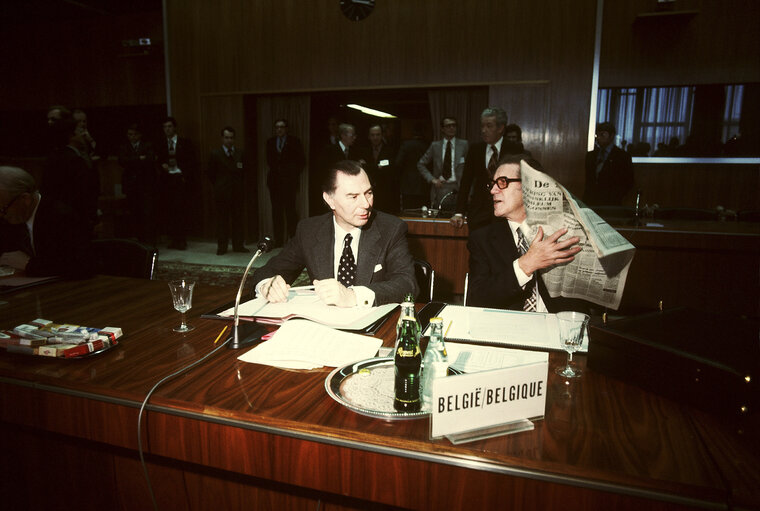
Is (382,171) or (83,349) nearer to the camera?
(83,349)

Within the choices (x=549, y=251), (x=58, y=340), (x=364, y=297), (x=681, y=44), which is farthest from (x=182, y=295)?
(x=681, y=44)

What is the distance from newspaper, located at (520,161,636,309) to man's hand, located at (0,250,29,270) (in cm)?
234

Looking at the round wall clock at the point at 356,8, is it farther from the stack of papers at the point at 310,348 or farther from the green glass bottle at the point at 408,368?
the green glass bottle at the point at 408,368

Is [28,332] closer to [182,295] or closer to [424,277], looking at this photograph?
[182,295]

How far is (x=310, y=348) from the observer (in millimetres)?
1292

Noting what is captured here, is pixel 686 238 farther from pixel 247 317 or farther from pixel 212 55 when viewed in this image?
pixel 212 55

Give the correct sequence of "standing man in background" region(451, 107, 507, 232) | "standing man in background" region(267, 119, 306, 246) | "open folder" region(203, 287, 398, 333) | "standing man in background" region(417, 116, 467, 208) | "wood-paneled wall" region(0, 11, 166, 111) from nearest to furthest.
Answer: "open folder" region(203, 287, 398, 333) → "standing man in background" region(451, 107, 507, 232) → "standing man in background" region(417, 116, 467, 208) → "standing man in background" region(267, 119, 306, 246) → "wood-paneled wall" region(0, 11, 166, 111)

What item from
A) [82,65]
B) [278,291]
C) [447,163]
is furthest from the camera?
[82,65]

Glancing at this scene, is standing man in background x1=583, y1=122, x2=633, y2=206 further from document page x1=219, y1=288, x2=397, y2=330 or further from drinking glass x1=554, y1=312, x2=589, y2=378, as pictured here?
drinking glass x1=554, y1=312, x2=589, y2=378

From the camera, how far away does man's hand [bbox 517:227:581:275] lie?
64.4 inches

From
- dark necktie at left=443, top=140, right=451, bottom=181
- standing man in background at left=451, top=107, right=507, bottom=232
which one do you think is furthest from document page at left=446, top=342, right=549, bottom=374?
dark necktie at left=443, top=140, right=451, bottom=181

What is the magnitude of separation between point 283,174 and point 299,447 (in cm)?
609

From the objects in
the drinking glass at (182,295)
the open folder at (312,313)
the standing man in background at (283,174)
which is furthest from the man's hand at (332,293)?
the standing man in background at (283,174)

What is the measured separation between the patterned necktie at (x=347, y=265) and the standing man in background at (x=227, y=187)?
471cm
